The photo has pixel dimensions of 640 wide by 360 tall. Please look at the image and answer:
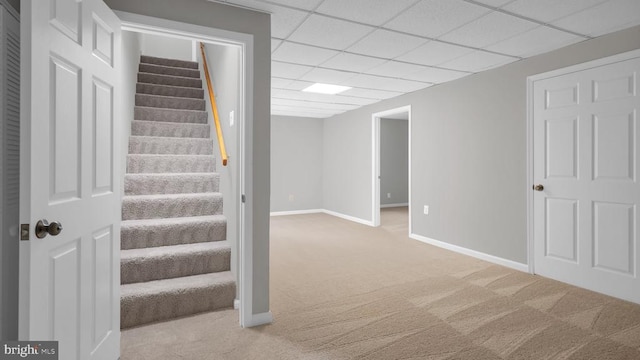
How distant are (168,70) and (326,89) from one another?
2448mm

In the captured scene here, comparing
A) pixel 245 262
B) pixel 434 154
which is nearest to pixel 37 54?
pixel 245 262

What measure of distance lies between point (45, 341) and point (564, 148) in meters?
4.08

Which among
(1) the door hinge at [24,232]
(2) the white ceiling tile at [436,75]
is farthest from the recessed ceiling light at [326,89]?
(1) the door hinge at [24,232]

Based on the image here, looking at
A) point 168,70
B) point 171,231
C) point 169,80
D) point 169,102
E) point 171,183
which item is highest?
point 168,70

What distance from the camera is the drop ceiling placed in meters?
2.42

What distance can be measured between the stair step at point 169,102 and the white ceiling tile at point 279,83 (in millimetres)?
1001

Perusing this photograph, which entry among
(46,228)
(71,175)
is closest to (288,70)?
(71,175)

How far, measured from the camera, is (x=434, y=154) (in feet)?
15.8

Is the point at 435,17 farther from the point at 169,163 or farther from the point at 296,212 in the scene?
the point at 296,212

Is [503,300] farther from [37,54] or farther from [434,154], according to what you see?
[37,54]

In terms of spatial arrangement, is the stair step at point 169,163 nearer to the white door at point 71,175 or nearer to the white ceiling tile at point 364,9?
the white door at point 71,175

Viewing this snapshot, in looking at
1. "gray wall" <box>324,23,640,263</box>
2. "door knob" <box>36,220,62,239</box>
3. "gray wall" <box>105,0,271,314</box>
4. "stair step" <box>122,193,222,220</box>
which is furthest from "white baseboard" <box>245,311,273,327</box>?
"gray wall" <box>324,23,640,263</box>

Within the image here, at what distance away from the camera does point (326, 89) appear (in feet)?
16.5

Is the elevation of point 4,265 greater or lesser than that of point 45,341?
greater
